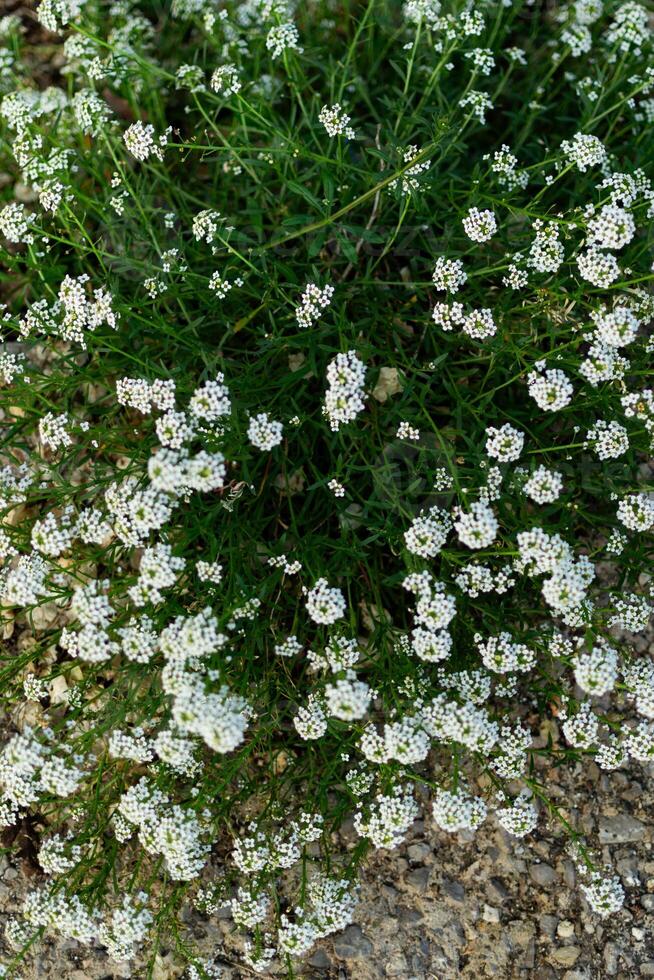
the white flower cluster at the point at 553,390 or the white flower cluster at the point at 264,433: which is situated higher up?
the white flower cluster at the point at 264,433

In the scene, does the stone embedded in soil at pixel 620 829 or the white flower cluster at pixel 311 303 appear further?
the stone embedded in soil at pixel 620 829

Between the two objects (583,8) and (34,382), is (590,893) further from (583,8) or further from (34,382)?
(583,8)

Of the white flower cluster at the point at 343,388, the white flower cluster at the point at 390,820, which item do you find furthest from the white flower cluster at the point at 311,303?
the white flower cluster at the point at 390,820

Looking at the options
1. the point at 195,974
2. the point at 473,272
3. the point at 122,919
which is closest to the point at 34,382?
the point at 473,272

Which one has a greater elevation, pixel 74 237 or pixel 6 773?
pixel 74 237

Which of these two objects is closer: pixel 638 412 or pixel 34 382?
pixel 638 412

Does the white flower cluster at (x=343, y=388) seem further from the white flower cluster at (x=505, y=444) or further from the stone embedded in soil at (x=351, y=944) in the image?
the stone embedded in soil at (x=351, y=944)
